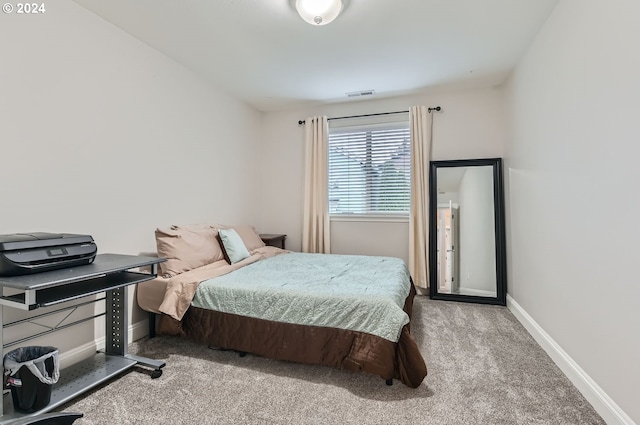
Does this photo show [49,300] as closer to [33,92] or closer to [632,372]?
[33,92]

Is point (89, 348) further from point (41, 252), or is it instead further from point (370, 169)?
point (370, 169)

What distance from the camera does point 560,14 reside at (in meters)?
2.09

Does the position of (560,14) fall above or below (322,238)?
above

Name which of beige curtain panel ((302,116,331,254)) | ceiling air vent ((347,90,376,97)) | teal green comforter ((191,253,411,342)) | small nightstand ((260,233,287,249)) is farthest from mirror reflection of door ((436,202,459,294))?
small nightstand ((260,233,287,249))

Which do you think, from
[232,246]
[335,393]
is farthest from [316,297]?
[232,246]

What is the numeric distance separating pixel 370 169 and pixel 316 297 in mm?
2541

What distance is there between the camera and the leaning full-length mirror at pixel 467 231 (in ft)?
11.3

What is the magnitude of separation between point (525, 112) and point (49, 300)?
12.4 ft

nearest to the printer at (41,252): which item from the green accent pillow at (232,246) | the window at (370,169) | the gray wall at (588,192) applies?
the green accent pillow at (232,246)

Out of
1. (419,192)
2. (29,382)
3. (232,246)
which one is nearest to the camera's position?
(29,382)

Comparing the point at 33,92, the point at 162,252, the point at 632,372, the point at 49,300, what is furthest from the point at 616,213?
the point at 33,92

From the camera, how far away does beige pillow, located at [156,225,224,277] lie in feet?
8.21

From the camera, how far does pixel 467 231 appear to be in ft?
11.8

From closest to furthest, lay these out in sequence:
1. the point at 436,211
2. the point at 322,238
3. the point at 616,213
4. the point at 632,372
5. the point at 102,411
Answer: the point at 632,372
the point at 616,213
the point at 102,411
the point at 436,211
the point at 322,238
